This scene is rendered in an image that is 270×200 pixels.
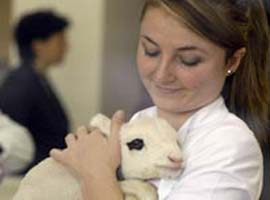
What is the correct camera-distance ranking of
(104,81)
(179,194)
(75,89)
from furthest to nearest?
(75,89)
(104,81)
(179,194)

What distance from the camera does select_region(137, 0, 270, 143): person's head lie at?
725mm

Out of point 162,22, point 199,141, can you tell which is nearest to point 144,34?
point 162,22

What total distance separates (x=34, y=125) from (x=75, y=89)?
220 mm

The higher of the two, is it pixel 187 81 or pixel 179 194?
pixel 187 81

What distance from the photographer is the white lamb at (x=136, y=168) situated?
2.35 feet

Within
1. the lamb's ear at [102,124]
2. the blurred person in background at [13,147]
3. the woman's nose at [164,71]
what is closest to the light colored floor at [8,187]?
the blurred person in background at [13,147]

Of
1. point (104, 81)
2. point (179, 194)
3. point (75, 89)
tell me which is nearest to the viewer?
point (179, 194)

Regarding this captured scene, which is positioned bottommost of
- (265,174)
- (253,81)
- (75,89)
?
(75,89)

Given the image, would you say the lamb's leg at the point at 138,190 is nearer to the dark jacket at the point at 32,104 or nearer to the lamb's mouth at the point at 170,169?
the lamb's mouth at the point at 170,169

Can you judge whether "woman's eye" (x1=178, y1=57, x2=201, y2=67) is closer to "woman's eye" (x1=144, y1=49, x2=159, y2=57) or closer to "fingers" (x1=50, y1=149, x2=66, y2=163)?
"woman's eye" (x1=144, y1=49, x2=159, y2=57)

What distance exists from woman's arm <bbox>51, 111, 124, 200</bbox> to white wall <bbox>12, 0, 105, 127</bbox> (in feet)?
0.80

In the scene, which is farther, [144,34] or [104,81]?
[104,81]

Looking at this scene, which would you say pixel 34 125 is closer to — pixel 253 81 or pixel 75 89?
pixel 75 89

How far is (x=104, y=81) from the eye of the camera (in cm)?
119
